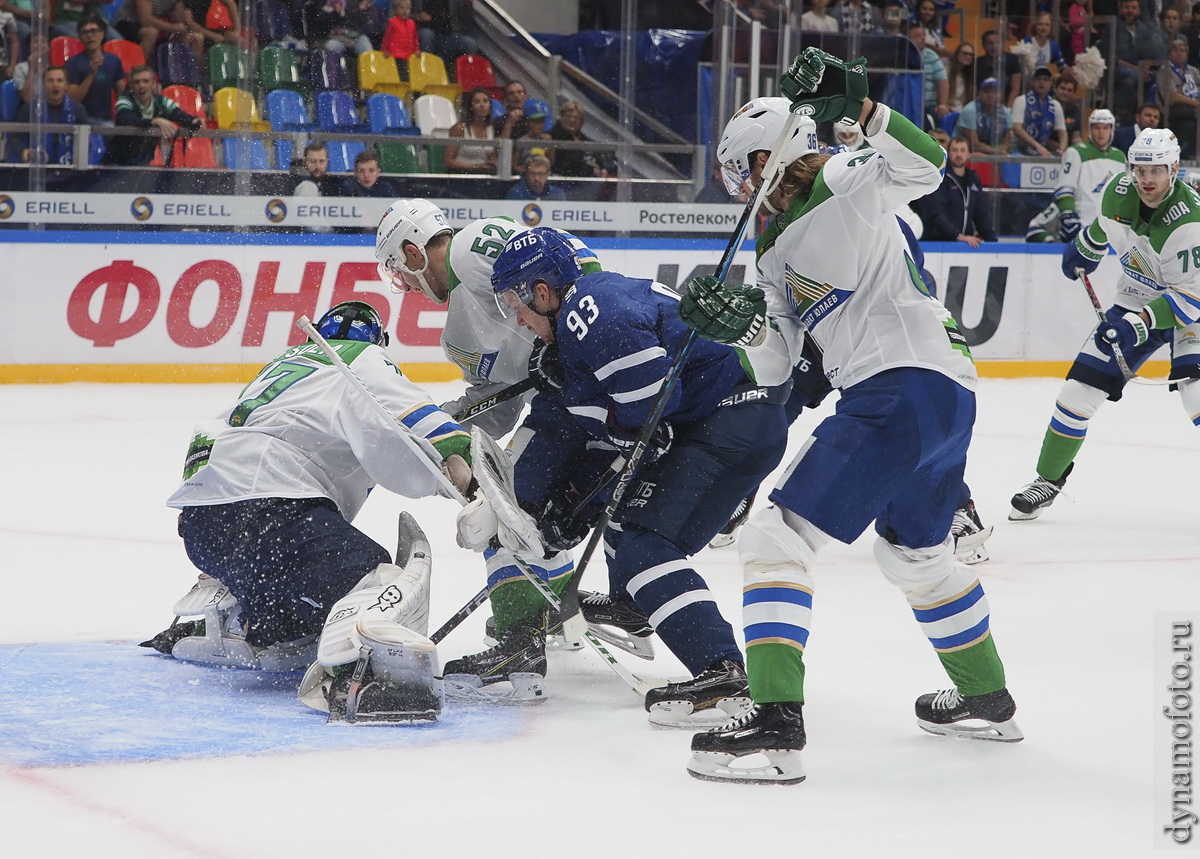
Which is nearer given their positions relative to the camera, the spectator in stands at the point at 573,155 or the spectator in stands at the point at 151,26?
the spectator in stands at the point at 151,26

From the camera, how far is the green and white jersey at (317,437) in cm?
315

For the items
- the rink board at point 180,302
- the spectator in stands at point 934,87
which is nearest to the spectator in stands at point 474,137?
the rink board at point 180,302

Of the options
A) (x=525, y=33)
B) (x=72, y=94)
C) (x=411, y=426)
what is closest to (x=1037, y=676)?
(x=411, y=426)

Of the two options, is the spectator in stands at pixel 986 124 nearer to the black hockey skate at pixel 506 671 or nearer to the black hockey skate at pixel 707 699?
the black hockey skate at pixel 506 671

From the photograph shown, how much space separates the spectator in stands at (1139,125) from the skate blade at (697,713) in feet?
29.6

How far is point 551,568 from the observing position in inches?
140

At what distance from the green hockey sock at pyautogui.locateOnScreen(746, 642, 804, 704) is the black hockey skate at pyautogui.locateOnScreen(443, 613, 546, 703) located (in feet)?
2.43

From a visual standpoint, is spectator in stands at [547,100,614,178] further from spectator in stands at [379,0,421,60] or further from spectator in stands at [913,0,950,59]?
spectator in stands at [913,0,950,59]

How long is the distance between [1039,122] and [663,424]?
853cm

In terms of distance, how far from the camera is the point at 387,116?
9797mm

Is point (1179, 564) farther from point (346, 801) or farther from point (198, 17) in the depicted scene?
point (198, 17)

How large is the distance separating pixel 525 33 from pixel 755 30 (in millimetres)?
1682

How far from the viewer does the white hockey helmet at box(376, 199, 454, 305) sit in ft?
12.8

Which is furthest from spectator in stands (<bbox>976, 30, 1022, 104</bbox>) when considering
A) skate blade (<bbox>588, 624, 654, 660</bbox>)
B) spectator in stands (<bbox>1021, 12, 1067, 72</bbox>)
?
skate blade (<bbox>588, 624, 654, 660</bbox>)
